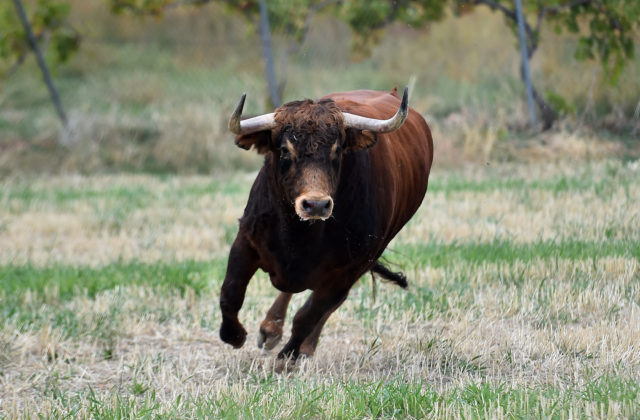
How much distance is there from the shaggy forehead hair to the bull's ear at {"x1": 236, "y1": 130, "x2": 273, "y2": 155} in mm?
107

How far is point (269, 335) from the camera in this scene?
5766 millimetres

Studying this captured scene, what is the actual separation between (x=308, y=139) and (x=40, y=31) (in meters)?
11.8

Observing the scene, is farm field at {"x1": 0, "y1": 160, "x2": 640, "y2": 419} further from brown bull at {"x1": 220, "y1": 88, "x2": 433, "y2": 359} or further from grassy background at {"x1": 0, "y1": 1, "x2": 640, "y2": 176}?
grassy background at {"x1": 0, "y1": 1, "x2": 640, "y2": 176}

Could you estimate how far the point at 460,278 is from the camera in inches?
275

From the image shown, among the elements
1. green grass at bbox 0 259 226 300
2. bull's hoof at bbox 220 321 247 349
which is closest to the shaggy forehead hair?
bull's hoof at bbox 220 321 247 349

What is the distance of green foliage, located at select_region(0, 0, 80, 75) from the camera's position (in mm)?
14469

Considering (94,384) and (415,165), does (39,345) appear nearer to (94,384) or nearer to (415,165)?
(94,384)

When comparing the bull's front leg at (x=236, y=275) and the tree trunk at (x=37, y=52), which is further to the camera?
the tree trunk at (x=37, y=52)

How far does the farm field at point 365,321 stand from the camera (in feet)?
13.7

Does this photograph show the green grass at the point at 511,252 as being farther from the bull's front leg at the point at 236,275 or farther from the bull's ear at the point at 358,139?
the bull's ear at the point at 358,139

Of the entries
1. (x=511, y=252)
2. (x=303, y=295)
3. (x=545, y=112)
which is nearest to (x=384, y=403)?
(x=303, y=295)

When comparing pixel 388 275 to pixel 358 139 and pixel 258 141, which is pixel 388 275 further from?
pixel 258 141

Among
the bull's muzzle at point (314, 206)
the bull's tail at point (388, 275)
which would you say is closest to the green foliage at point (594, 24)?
the bull's tail at point (388, 275)

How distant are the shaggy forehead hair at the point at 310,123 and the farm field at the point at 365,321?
3.99ft
